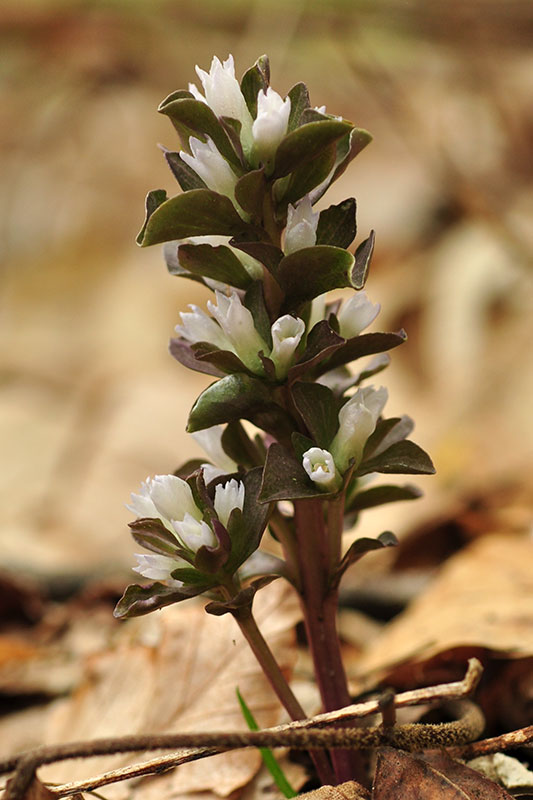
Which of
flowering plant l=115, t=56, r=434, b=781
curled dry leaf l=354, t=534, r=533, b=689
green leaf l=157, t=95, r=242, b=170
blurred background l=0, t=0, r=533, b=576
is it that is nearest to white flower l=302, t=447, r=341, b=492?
flowering plant l=115, t=56, r=434, b=781

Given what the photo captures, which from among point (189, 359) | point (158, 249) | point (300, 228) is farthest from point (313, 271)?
point (158, 249)

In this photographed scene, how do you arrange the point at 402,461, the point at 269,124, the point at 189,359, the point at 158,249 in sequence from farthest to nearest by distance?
the point at 158,249 → the point at 189,359 → the point at 402,461 → the point at 269,124

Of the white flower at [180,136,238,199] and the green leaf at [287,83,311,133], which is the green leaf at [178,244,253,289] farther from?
the green leaf at [287,83,311,133]

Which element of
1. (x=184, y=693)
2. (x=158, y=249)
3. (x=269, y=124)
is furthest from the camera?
(x=158, y=249)

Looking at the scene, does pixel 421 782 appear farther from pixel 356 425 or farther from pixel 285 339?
pixel 285 339

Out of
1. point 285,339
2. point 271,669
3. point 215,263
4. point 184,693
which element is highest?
point 215,263

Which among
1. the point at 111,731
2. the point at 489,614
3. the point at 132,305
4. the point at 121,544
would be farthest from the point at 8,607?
the point at 132,305

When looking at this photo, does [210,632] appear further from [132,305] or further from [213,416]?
[132,305]

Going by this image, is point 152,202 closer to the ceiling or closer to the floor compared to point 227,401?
closer to the ceiling

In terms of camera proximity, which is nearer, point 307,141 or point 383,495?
point 307,141
